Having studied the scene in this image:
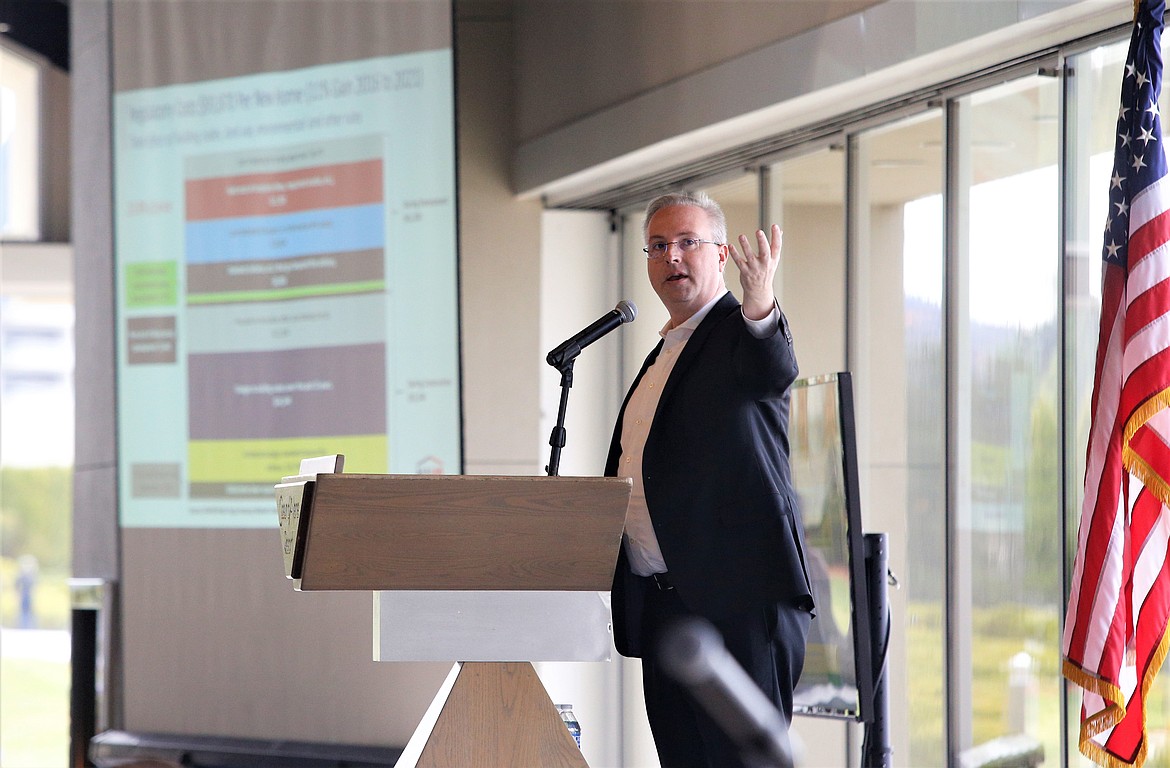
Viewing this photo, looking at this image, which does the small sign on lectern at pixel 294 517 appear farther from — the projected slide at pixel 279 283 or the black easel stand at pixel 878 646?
the projected slide at pixel 279 283

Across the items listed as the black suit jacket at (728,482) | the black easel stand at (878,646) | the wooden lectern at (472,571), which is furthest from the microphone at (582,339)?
the black easel stand at (878,646)

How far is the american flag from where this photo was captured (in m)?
2.53

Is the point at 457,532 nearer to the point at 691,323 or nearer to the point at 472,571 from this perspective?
the point at 472,571

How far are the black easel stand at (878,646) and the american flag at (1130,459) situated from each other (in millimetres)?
502

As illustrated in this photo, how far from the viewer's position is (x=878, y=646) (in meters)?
3.07

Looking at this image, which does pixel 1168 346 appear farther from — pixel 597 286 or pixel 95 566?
pixel 95 566

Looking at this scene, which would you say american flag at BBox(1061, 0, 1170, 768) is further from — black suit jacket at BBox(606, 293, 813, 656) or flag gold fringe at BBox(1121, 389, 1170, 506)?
black suit jacket at BBox(606, 293, 813, 656)

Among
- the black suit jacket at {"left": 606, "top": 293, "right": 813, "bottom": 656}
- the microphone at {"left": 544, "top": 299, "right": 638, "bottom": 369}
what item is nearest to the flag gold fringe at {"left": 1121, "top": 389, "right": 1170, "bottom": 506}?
the black suit jacket at {"left": 606, "top": 293, "right": 813, "bottom": 656}

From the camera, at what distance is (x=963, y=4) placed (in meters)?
3.30

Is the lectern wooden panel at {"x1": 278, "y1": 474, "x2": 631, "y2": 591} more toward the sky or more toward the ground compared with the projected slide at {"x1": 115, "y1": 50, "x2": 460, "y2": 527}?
more toward the ground

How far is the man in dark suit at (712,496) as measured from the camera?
2.29 m

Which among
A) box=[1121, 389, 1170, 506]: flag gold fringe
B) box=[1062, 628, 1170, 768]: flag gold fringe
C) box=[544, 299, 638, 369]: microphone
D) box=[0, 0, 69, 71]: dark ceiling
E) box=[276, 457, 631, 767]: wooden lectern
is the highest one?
box=[0, 0, 69, 71]: dark ceiling

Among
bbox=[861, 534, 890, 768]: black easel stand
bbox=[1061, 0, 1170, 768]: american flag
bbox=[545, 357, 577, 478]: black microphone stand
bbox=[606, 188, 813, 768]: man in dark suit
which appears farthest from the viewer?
bbox=[861, 534, 890, 768]: black easel stand

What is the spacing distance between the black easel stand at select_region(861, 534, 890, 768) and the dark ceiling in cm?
581
